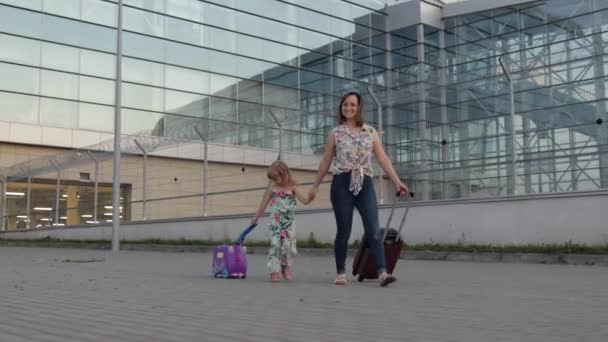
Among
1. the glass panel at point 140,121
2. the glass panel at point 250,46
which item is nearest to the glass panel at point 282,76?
the glass panel at point 250,46

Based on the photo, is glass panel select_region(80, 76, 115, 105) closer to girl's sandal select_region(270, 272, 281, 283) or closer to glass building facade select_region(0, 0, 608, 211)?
glass building facade select_region(0, 0, 608, 211)

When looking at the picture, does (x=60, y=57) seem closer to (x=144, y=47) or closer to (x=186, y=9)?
(x=144, y=47)

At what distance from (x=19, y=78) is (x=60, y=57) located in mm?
2000

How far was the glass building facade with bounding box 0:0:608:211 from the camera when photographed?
83.6ft

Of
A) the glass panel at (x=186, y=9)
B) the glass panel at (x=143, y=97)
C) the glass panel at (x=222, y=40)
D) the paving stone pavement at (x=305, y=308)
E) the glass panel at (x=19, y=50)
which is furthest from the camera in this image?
the glass panel at (x=222, y=40)

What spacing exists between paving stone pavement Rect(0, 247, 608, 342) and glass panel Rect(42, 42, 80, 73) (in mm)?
23982

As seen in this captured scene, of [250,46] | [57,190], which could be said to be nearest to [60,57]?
[57,190]

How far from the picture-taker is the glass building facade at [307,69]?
83.6ft

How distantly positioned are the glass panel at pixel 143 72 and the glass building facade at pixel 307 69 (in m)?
0.05

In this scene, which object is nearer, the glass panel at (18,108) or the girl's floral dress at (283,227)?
the girl's floral dress at (283,227)

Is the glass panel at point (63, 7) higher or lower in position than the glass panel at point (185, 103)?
higher

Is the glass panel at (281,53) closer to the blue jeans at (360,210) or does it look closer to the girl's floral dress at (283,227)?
the girl's floral dress at (283,227)

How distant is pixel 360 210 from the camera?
22.9ft

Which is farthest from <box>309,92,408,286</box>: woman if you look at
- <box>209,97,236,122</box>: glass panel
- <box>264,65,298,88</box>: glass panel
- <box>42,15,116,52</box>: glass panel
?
<box>264,65,298,88</box>: glass panel
